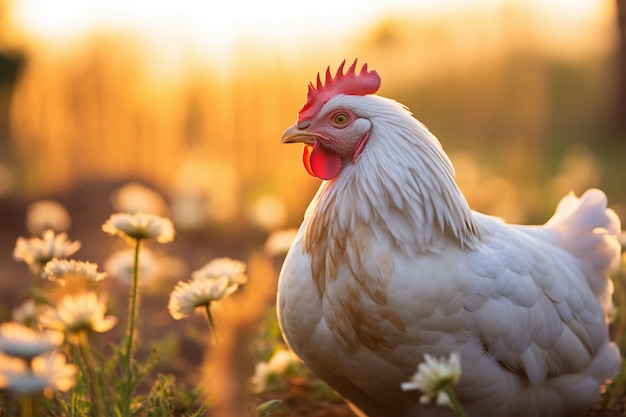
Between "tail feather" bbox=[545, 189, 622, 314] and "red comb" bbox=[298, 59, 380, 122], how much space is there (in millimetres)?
1305

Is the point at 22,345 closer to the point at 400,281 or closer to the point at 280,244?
the point at 400,281

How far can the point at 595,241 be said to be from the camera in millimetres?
3611

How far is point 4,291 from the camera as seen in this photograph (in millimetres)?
6527

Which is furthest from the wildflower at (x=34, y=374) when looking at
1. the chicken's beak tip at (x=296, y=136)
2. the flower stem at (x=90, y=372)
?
the chicken's beak tip at (x=296, y=136)

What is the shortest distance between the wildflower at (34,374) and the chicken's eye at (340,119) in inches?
55.2

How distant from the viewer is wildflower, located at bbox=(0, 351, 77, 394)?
6.40 feet

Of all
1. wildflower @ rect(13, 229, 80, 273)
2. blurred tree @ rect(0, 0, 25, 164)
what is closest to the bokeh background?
blurred tree @ rect(0, 0, 25, 164)

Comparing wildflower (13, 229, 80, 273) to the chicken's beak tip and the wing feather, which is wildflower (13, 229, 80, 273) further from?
the wing feather

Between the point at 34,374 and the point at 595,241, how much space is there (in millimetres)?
2625

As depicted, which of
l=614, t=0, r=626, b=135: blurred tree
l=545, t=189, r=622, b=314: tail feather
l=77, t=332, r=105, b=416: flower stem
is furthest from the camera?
l=614, t=0, r=626, b=135: blurred tree

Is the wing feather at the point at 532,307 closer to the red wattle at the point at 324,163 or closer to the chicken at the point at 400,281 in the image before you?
the chicken at the point at 400,281

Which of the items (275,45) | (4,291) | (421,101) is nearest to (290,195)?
(275,45)

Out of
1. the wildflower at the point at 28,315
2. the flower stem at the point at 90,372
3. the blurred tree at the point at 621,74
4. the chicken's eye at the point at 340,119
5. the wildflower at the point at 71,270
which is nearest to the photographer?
the flower stem at the point at 90,372

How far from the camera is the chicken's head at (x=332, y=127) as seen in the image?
2.97 metres
